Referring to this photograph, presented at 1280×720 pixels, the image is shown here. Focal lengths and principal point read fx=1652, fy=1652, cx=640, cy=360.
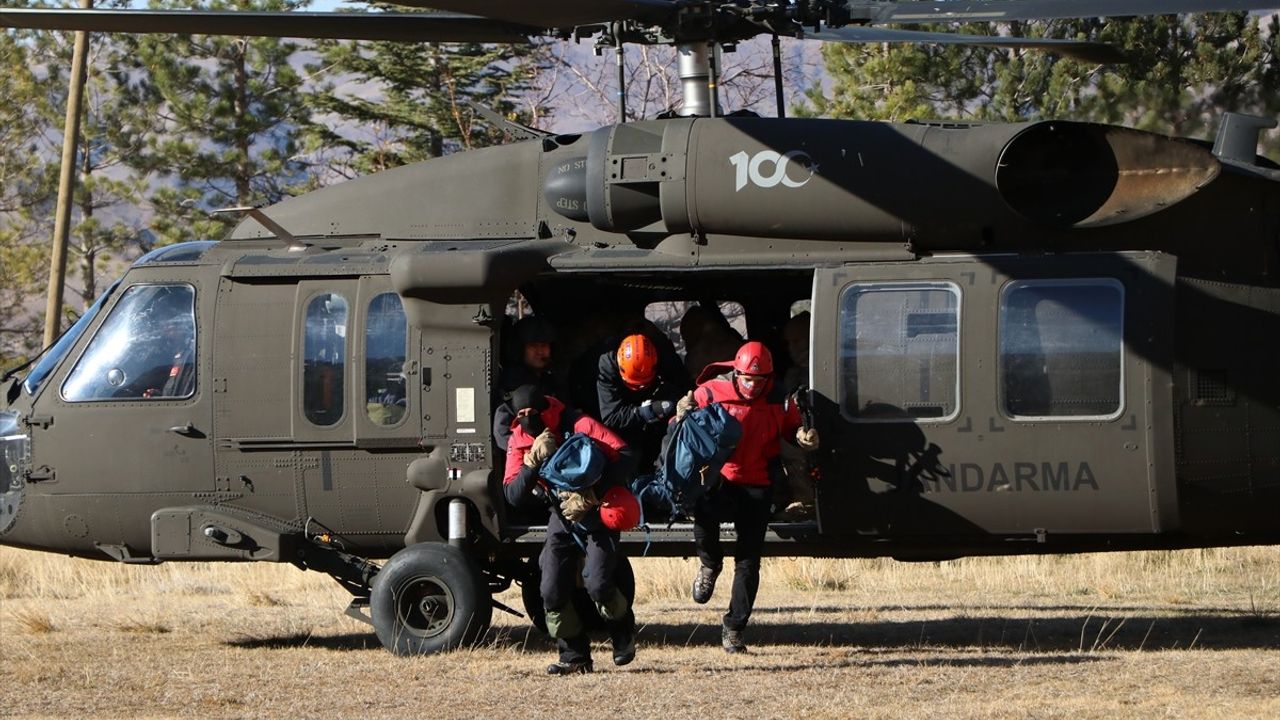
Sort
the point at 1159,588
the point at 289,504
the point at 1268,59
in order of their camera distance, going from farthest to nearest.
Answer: the point at 1268,59 → the point at 1159,588 → the point at 289,504

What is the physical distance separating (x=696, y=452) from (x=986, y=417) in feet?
Answer: 5.65

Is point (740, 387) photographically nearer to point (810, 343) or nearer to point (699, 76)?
point (810, 343)

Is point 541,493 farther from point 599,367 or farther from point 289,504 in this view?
point 289,504

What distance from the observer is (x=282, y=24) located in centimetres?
953

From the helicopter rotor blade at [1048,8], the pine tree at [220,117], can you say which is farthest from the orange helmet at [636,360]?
the pine tree at [220,117]

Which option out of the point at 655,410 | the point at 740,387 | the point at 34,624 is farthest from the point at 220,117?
the point at 740,387

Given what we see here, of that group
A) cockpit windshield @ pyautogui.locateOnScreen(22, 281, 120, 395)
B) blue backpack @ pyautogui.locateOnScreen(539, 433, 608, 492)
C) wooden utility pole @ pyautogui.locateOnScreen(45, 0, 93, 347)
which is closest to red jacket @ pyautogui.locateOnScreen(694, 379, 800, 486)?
blue backpack @ pyautogui.locateOnScreen(539, 433, 608, 492)

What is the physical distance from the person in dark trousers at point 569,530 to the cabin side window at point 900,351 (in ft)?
5.03

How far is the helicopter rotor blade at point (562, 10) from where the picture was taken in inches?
302

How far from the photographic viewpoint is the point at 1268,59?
68.5 ft

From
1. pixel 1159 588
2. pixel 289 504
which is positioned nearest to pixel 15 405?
pixel 289 504

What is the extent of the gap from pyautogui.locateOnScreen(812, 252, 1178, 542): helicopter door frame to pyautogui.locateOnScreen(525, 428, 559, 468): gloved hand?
170cm

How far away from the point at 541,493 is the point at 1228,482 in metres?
3.88

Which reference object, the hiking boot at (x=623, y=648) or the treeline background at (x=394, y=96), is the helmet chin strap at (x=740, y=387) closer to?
the hiking boot at (x=623, y=648)
